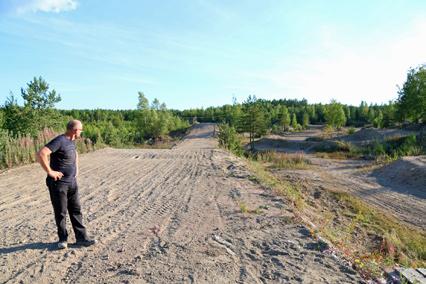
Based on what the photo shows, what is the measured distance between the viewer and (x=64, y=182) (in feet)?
19.6

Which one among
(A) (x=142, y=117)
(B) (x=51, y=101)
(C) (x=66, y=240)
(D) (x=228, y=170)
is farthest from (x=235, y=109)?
(C) (x=66, y=240)

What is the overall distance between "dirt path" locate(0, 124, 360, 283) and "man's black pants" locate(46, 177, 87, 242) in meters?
0.27

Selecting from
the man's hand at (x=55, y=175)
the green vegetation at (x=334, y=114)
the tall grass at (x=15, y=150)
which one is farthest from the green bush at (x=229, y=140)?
the green vegetation at (x=334, y=114)

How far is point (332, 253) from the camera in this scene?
5.84 metres

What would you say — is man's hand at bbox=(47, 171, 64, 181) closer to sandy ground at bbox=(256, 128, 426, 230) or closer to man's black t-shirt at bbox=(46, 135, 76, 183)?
man's black t-shirt at bbox=(46, 135, 76, 183)

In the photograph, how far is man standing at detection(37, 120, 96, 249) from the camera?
5.91m

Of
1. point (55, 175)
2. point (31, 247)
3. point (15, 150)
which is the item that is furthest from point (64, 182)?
point (15, 150)

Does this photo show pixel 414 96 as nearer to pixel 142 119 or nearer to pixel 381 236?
pixel 381 236

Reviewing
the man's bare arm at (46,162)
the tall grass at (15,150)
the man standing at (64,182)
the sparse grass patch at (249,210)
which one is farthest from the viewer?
the tall grass at (15,150)

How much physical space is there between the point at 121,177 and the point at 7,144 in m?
5.46

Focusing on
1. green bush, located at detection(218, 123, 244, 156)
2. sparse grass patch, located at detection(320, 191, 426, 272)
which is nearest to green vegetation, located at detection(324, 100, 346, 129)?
green bush, located at detection(218, 123, 244, 156)

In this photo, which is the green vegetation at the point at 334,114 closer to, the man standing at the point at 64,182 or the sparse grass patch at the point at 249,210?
the sparse grass patch at the point at 249,210

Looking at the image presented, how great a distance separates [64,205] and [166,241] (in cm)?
167

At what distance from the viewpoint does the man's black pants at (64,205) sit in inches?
233
